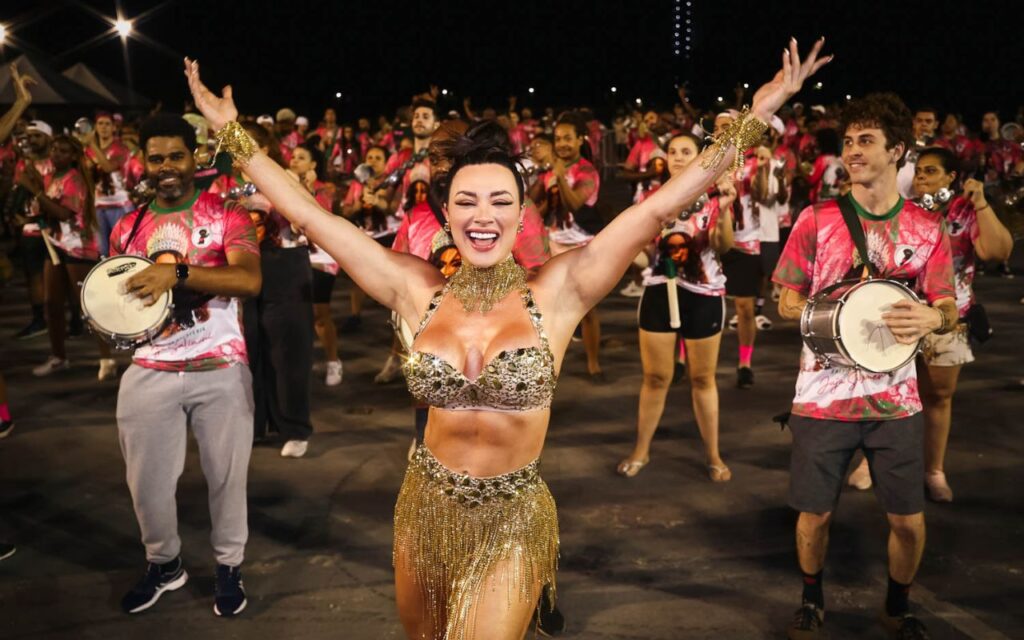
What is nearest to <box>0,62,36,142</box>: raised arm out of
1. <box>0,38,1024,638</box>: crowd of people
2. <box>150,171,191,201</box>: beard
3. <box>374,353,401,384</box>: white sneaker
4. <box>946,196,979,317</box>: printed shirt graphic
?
<box>0,38,1024,638</box>: crowd of people

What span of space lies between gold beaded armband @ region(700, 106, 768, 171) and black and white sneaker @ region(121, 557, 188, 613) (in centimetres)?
329

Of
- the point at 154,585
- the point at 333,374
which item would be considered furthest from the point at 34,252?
the point at 154,585

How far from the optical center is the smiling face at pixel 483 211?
2.73m

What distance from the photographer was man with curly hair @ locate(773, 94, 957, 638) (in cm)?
366

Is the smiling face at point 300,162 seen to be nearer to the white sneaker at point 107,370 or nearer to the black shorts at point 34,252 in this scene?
the white sneaker at point 107,370

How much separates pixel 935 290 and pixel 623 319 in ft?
22.5

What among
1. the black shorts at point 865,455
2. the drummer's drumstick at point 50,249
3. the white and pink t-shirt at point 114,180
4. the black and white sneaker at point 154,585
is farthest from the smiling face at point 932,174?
the white and pink t-shirt at point 114,180

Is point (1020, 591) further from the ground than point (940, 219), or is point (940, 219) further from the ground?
point (940, 219)

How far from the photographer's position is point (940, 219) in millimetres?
3834

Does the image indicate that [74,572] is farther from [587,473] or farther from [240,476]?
[587,473]

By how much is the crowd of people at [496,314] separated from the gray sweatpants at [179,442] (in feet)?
0.03

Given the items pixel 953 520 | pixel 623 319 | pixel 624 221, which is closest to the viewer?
pixel 624 221

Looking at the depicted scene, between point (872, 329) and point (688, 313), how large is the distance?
2123mm

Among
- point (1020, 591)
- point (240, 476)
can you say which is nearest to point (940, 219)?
point (1020, 591)
